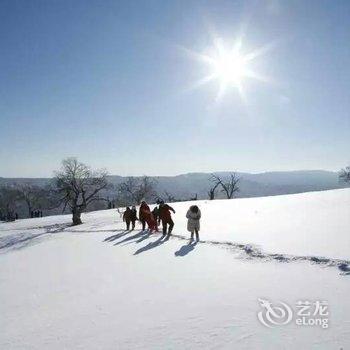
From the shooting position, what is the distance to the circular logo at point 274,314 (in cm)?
616

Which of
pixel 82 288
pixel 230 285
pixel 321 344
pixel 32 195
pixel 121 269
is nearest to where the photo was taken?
pixel 321 344

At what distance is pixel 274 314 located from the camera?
6.45m

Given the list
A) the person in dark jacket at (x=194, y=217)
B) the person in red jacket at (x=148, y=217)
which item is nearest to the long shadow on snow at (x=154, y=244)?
the person in dark jacket at (x=194, y=217)

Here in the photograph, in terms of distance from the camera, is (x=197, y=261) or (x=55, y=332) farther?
(x=197, y=261)

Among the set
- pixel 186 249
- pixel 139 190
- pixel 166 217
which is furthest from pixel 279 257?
pixel 139 190

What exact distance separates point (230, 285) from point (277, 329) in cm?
253

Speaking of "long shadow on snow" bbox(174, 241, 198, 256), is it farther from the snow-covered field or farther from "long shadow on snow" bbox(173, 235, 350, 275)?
"long shadow on snow" bbox(173, 235, 350, 275)

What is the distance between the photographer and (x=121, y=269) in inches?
452

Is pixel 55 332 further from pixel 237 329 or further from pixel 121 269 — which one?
pixel 121 269

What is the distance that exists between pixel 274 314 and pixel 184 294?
2.34m

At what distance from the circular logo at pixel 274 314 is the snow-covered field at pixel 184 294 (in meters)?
0.10

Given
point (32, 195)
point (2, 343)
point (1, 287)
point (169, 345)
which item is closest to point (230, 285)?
point (169, 345)

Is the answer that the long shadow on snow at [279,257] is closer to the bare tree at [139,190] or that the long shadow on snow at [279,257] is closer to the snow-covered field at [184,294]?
the snow-covered field at [184,294]

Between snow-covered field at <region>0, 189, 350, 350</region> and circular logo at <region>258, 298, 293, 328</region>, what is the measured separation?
10 cm
